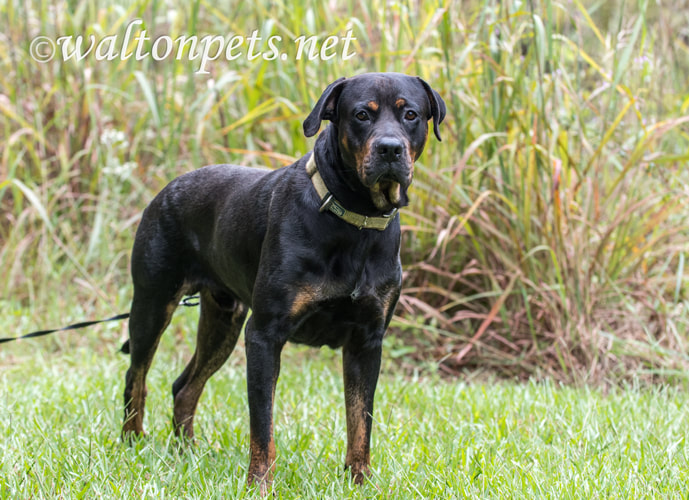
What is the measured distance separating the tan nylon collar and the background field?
97cm

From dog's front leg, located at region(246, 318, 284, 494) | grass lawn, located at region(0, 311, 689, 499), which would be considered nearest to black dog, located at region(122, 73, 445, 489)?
dog's front leg, located at region(246, 318, 284, 494)

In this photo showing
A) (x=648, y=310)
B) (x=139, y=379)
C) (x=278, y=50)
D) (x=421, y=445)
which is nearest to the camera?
(x=421, y=445)

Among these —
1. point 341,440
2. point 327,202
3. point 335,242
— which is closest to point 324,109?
point 327,202

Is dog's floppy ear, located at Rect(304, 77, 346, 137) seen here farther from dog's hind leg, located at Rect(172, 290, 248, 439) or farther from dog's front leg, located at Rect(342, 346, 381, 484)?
dog's hind leg, located at Rect(172, 290, 248, 439)

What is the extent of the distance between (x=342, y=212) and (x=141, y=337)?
52.3 inches

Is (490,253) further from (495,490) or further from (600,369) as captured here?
(495,490)

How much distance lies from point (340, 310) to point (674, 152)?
4.35 metres

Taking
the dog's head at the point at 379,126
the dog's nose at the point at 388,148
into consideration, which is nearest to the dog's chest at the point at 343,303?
the dog's head at the point at 379,126

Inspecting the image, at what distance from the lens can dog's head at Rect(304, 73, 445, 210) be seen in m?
2.77

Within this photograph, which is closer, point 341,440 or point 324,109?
point 324,109

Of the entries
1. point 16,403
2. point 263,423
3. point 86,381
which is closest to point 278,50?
point 86,381

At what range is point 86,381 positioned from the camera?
4.71 metres

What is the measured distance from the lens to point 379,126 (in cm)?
285

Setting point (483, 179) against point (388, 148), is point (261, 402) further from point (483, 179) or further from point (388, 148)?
point (483, 179)
